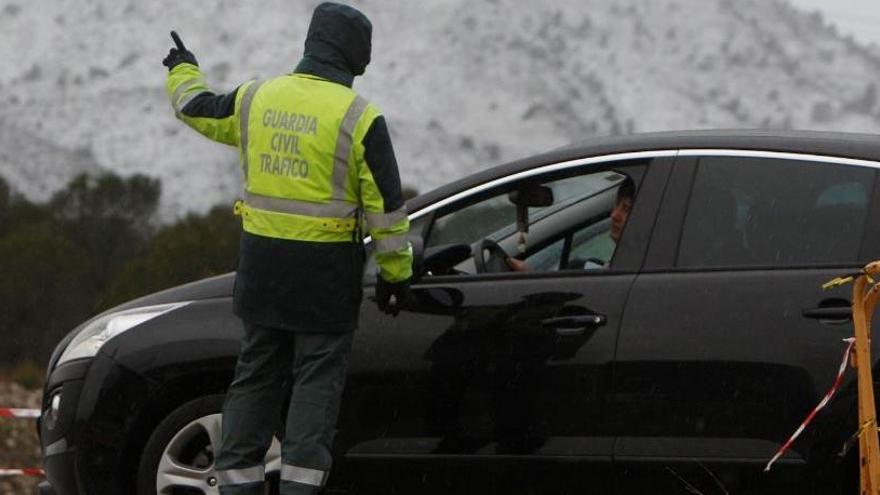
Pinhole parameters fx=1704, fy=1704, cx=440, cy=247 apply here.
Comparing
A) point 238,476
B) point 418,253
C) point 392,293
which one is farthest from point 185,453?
point 418,253

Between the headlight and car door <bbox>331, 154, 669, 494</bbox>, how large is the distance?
2.41 feet

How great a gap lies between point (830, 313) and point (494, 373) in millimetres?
1022

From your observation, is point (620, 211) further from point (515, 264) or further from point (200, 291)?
point (200, 291)

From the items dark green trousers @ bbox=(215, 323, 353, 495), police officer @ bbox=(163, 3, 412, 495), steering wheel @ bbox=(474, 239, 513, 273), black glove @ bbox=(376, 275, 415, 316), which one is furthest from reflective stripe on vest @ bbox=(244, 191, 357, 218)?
steering wheel @ bbox=(474, 239, 513, 273)

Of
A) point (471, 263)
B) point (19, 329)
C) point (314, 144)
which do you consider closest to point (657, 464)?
point (471, 263)

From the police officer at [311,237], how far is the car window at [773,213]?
931 millimetres

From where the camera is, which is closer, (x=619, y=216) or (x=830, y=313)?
(x=830, y=313)

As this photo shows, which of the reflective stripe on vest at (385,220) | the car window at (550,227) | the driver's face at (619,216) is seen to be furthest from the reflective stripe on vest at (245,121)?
the driver's face at (619,216)

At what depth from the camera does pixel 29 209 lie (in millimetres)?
62781

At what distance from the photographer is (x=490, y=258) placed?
18.2 ft

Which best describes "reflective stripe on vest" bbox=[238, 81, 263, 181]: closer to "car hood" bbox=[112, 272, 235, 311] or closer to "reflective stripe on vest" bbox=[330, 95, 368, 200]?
"reflective stripe on vest" bbox=[330, 95, 368, 200]

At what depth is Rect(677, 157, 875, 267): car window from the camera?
16.5 feet

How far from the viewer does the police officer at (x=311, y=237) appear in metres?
4.97

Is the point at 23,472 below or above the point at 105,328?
below
